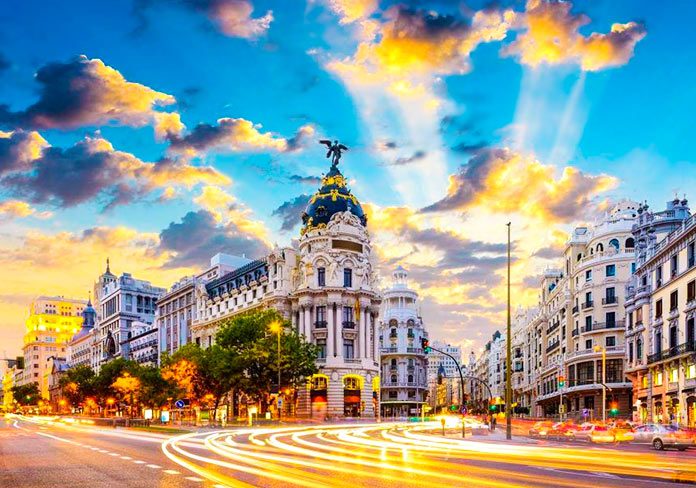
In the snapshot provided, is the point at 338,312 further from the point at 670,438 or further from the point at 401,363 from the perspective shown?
the point at 670,438

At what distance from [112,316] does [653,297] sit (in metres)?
150

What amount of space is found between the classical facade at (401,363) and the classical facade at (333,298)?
49273 millimetres

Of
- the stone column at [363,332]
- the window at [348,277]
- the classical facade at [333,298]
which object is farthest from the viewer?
the window at [348,277]

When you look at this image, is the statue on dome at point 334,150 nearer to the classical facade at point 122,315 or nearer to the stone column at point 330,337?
the stone column at point 330,337

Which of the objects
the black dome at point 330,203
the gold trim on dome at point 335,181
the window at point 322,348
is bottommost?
the window at point 322,348

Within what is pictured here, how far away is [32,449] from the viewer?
3253 cm

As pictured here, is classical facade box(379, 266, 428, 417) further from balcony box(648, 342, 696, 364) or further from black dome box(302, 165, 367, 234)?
balcony box(648, 342, 696, 364)

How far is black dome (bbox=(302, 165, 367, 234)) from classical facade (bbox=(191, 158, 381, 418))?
14 centimetres

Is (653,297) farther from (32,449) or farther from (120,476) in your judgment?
(120,476)

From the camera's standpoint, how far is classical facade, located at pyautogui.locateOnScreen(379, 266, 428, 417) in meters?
153

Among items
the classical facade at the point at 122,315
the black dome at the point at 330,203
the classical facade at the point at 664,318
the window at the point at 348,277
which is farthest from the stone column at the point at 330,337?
the classical facade at the point at 122,315

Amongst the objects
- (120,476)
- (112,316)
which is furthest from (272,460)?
(112,316)

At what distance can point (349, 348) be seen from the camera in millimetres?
101062

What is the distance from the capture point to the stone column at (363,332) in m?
101
